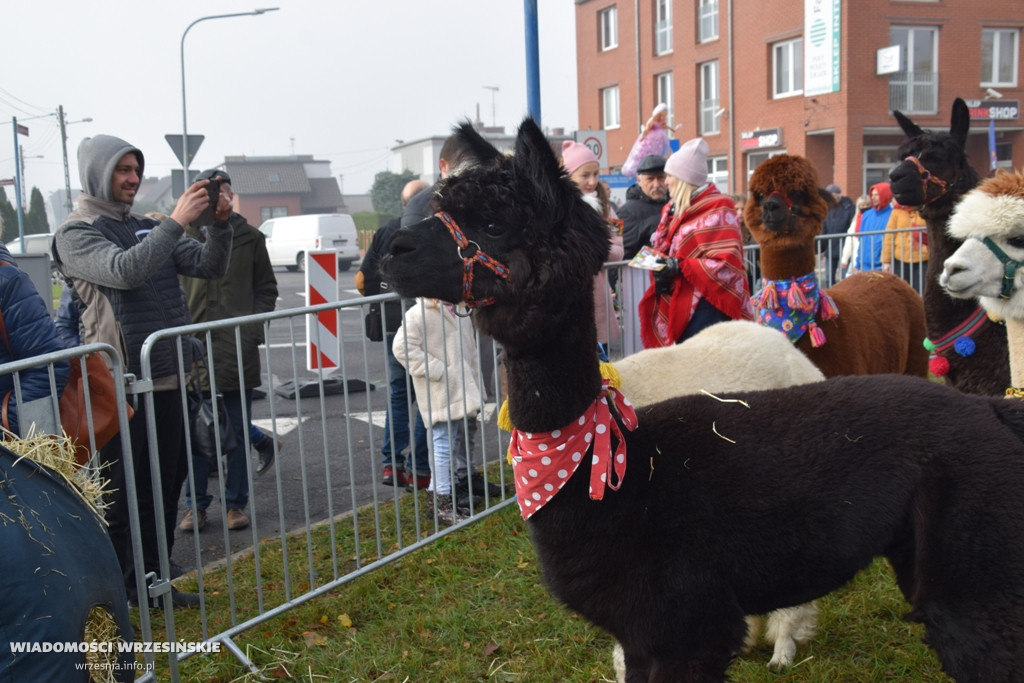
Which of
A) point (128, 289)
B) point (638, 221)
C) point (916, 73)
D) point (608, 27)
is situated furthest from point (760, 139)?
point (128, 289)

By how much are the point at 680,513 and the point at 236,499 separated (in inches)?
128

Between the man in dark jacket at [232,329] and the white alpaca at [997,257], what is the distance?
3.60 meters

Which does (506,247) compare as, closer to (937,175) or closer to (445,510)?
(445,510)

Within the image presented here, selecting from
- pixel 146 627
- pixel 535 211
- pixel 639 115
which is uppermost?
pixel 639 115

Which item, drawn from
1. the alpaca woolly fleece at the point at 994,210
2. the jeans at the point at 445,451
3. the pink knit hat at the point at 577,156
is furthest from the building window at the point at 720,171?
the alpaca woolly fleece at the point at 994,210

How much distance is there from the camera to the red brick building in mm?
27031

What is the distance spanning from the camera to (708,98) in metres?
32.5

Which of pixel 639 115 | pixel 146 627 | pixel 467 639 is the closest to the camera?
pixel 146 627

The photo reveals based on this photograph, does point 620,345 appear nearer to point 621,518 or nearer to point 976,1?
point 621,518

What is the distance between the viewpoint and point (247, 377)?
5086mm

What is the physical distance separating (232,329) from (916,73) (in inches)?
1123

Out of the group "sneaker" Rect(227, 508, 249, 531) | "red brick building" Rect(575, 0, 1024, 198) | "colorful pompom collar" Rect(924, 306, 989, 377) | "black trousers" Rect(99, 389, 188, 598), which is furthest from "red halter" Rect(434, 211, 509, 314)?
"red brick building" Rect(575, 0, 1024, 198)

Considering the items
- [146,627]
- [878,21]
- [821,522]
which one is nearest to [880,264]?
[821,522]

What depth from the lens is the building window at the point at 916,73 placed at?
90.7ft
